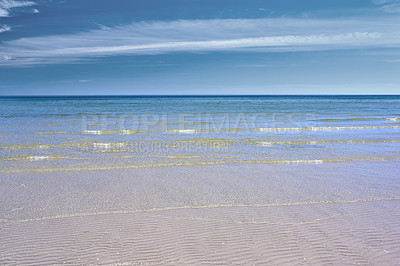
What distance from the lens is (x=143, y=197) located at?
6.73 metres

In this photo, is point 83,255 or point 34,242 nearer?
point 83,255

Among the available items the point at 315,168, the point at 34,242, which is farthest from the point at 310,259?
the point at 315,168

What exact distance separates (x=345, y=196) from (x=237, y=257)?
3.78 m

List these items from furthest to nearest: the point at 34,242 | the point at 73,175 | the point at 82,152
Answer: the point at 82,152 < the point at 73,175 < the point at 34,242

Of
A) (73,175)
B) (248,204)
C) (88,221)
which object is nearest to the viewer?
(88,221)

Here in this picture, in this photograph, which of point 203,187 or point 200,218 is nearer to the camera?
point 200,218

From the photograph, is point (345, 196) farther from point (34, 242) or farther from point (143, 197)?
point (34, 242)

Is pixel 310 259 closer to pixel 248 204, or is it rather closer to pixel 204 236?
pixel 204 236

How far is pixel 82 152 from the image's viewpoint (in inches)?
469

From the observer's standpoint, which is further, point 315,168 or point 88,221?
point 315,168

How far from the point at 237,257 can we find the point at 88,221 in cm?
276

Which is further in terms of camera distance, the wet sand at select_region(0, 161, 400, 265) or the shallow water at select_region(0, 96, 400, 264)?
the shallow water at select_region(0, 96, 400, 264)

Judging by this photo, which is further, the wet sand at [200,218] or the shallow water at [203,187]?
the shallow water at [203,187]

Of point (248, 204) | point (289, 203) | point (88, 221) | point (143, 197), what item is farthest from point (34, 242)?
point (289, 203)
